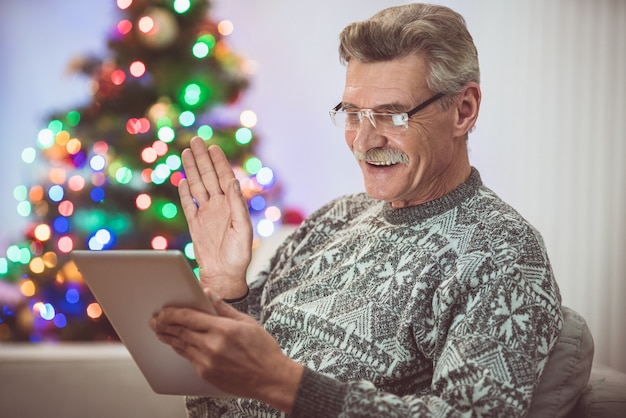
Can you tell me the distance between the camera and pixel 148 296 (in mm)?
1186

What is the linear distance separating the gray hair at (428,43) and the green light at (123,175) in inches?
70.6

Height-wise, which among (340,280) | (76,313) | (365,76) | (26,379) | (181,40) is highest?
(181,40)

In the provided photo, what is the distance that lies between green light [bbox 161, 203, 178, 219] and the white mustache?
1.72 meters

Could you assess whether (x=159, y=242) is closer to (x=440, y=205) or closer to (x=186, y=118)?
(x=186, y=118)

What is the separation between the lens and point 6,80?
4121mm

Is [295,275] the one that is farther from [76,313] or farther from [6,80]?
[6,80]

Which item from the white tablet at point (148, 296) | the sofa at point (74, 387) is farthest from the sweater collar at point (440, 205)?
the sofa at point (74, 387)

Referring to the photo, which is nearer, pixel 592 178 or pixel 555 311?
pixel 555 311

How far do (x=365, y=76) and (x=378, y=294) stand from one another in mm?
445

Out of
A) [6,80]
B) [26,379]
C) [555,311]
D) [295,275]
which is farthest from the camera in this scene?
[6,80]

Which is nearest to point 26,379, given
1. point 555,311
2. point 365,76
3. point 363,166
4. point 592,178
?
point 363,166

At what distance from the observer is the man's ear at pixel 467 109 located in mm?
1522

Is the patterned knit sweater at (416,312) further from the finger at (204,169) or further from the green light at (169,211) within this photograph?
the green light at (169,211)

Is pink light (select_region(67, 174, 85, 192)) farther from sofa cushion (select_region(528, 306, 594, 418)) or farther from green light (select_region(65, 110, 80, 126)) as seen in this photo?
sofa cushion (select_region(528, 306, 594, 418))
